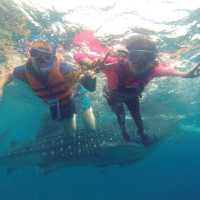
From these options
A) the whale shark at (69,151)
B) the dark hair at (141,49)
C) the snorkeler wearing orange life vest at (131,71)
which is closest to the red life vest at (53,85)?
the snorkeler wearing orange life vest at (131,71)

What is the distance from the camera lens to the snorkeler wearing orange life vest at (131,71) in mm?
7121

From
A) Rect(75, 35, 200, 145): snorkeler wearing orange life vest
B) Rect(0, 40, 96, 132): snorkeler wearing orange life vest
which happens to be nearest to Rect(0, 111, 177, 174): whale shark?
Rect(0, 40, 96, 132): snorkeler wearing orange life vest

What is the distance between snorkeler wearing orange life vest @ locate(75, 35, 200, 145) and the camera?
23.4ft

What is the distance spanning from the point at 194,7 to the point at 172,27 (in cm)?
115

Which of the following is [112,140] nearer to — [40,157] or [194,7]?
[40,157]

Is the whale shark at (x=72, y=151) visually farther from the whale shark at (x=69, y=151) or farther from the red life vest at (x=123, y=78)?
the red life vest at (x=123, y=78)

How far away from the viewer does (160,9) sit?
11453mm

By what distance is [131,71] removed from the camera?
25.5ft

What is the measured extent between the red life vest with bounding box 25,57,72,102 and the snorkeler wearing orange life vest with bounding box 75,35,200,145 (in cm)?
109

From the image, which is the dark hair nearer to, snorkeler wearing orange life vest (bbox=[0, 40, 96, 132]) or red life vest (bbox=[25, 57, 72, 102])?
snorkeler wearing orange life vest (bbox=[0, 40, 96, 132])

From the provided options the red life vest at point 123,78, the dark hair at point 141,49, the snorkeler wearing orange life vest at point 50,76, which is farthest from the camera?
the red life vest at point 123,78

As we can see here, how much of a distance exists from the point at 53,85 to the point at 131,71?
220cm

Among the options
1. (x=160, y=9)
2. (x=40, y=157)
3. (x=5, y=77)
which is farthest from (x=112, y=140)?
(x=5, y=77)

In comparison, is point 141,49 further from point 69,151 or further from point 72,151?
point 69,151
